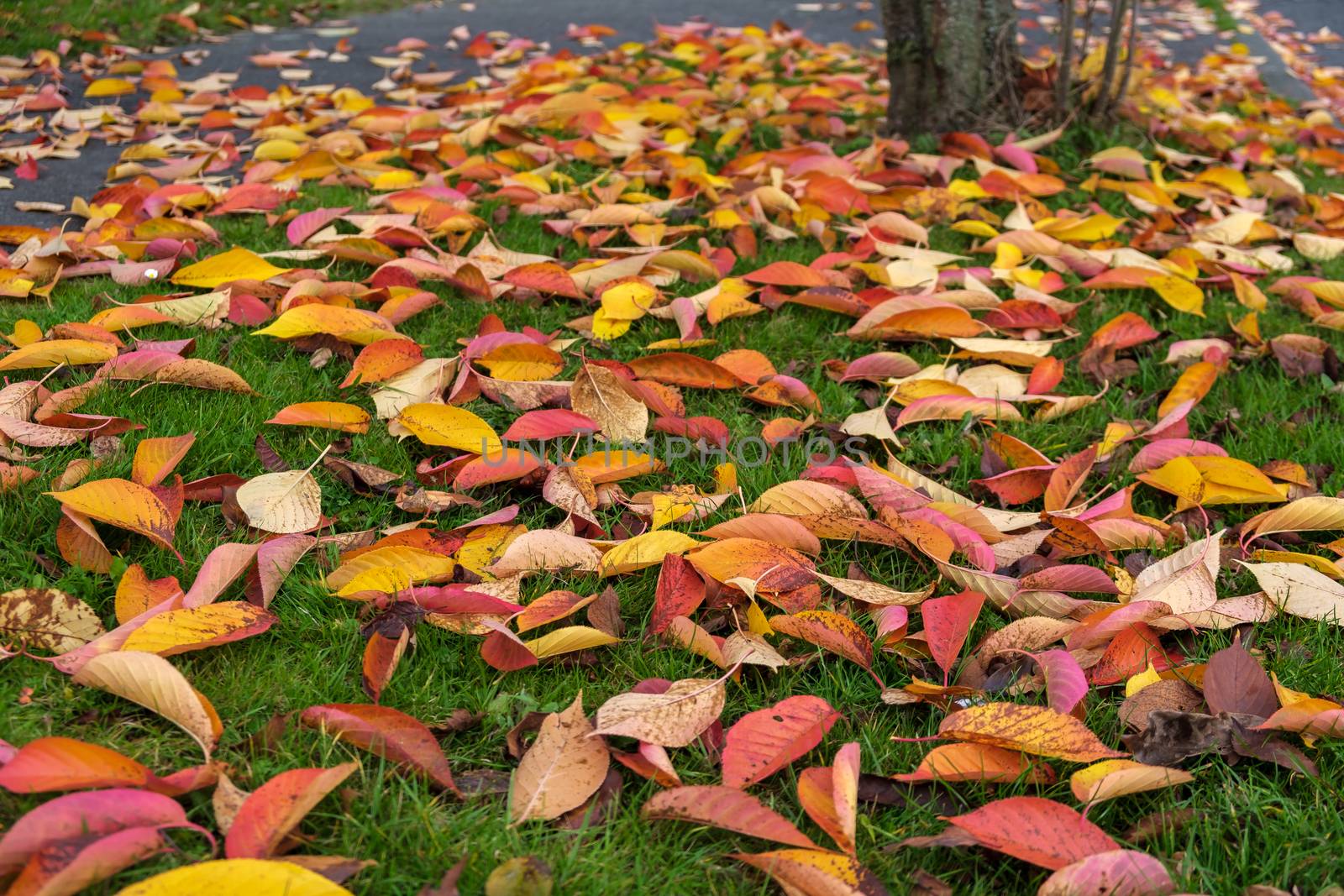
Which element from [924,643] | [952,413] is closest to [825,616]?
[924,643]

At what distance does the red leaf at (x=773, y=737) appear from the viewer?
1.40 metres

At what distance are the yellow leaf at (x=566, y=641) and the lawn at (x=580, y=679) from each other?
0.03 meters

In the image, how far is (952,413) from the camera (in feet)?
7.60

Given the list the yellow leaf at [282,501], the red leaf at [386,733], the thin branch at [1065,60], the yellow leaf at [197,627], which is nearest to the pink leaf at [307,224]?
the yellow leaf at [282,501]

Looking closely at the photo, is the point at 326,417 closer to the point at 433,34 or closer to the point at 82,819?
the point at 82,819

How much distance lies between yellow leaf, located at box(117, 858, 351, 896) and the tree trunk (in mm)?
3640

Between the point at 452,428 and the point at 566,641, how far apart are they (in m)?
0.63

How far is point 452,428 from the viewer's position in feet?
6.75

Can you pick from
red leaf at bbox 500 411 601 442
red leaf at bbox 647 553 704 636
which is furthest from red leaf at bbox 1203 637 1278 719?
red leaf at bbox 500 411 601 442

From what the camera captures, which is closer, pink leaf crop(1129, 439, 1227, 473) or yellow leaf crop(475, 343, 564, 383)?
pink leaf crop(1129, 439, 1227, 473)

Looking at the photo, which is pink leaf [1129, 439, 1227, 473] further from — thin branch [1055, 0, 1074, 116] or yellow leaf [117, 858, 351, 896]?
thin branch [1055, 0, 1074, 116]

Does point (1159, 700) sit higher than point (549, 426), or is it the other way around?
point (549, 426)

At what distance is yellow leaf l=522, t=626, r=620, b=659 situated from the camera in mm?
1577

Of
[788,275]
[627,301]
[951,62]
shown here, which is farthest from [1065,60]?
[627,301]
